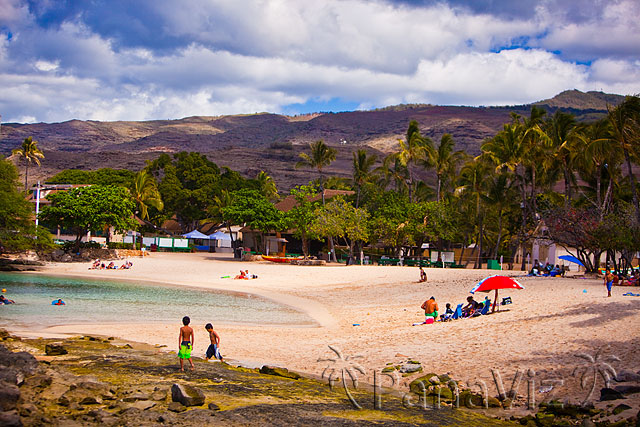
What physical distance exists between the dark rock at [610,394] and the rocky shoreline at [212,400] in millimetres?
532

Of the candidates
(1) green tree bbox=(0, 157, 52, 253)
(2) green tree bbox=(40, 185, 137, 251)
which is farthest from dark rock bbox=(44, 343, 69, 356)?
(2) green tree bbox=(40, 185, 137, 251)

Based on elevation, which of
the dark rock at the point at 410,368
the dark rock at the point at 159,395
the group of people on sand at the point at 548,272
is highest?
→ the group of people on sand at the point at 548,272

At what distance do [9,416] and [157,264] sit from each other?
3792 centimetres

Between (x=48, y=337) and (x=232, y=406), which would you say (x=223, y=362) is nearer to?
(x=232, y=406)

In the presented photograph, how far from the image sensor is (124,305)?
77.1 ft

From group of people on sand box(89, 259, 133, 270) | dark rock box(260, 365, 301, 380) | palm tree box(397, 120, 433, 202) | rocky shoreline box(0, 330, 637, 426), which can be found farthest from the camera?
palm tree box(397, 120, 433, 202)

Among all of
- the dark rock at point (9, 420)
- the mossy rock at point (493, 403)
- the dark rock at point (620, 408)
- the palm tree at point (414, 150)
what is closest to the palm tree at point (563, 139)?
the palm tree at point (414, 150)

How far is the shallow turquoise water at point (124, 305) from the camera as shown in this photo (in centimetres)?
1970

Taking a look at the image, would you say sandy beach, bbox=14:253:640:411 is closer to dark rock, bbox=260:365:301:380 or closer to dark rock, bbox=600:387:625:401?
dark rock, bbox=600:387:625:401

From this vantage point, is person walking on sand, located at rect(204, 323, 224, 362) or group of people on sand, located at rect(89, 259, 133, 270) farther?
group of people on sand, located at rect(89, 259, 133, 270)

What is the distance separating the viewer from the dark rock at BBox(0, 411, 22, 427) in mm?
6559

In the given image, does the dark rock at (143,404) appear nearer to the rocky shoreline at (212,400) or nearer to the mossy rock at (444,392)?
the rocky shoreline at (212,400)

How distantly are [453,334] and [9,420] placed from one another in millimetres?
10960

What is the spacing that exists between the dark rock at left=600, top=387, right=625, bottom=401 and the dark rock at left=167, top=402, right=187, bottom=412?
6.69 meters
